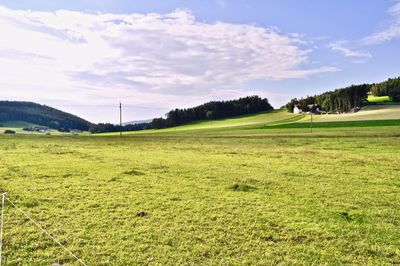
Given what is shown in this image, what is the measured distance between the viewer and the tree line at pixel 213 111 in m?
171

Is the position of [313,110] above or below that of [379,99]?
below

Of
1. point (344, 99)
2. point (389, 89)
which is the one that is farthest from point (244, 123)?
point (389, 89)

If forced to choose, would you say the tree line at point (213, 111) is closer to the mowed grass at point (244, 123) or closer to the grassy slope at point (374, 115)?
the mowed grass at point (244, 123)

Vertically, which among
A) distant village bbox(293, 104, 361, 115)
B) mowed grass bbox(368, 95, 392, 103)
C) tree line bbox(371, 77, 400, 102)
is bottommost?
distant village bbox(293, 104, 361, 115)

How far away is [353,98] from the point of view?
129 m

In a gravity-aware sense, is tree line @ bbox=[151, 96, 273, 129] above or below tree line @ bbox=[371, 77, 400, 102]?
below

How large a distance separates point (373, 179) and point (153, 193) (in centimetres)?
1306

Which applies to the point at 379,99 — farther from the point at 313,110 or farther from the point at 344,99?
the point at 313,110

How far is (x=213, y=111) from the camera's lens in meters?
173

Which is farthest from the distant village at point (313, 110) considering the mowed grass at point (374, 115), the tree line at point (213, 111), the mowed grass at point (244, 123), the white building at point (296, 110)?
the tree line at point (213, 111)

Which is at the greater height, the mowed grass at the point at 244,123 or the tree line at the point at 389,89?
the tree line at the point at 389,89

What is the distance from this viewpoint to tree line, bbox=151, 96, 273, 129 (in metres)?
171

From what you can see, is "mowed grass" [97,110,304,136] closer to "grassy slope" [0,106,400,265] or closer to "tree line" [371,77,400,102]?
"tree line" [371,77,400,102]

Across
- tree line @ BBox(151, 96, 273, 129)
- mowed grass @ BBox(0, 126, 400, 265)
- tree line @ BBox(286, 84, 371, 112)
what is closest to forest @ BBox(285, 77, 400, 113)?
tree line @ BBox(286, 84, 371, 112)
